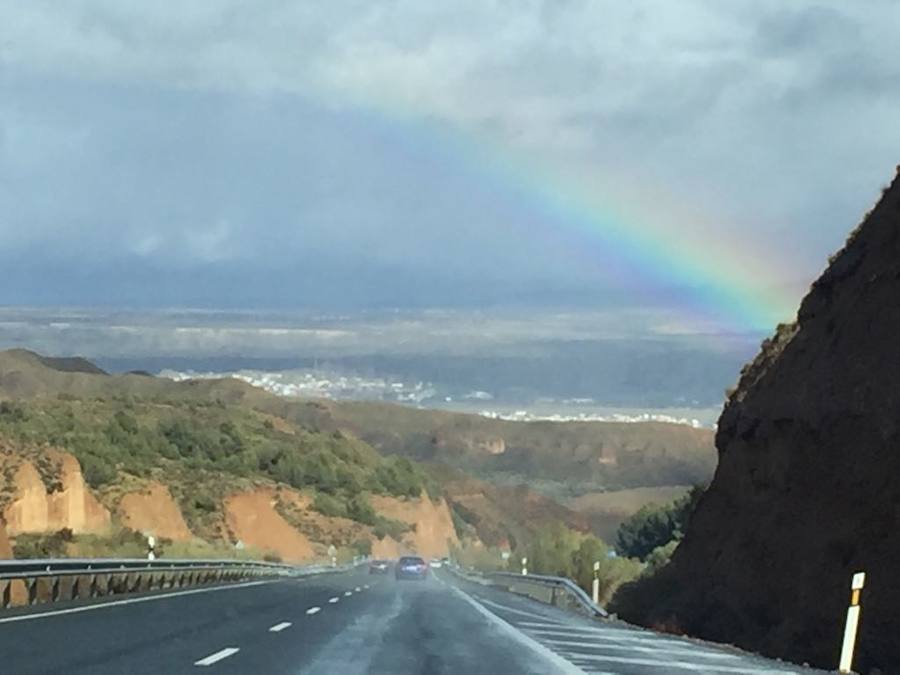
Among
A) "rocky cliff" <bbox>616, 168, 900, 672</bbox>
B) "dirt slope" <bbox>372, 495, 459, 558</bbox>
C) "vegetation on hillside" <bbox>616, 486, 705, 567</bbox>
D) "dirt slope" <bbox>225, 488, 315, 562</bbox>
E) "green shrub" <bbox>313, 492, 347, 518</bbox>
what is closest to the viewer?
"rocky cliff" <bbox>616, 168, 900, 672</bbox>

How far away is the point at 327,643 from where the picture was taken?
763 inches

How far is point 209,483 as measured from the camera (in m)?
120

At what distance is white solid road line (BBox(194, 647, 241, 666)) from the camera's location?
52.9ft

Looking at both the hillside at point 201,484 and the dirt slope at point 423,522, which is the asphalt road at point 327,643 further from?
the dirt slope at point 423,522

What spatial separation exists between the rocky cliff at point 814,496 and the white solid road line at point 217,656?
9.40 m

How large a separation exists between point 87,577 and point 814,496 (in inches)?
609

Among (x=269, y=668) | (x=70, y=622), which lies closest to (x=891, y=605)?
(x=269, y=668)

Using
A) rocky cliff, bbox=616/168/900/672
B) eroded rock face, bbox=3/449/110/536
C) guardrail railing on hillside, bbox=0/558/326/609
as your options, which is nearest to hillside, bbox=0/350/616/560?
eroded rock face, bbox=3/449/110/536

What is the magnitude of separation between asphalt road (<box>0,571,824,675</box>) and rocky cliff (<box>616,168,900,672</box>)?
93.6 inches

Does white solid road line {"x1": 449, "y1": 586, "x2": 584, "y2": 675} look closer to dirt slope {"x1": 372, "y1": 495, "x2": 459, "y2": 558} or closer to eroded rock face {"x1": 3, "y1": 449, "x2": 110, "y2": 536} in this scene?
eroded rock face {"x1": 3, "y1": 449, "x2": 110, "y2": 536}

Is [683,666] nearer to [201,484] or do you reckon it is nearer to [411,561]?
[411,561]

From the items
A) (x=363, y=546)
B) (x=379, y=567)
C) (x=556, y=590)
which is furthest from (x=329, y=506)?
(x=556, y=590)

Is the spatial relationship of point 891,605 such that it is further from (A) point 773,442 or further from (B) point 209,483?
(B) point 209,483

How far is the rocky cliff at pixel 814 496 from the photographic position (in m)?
23.5
